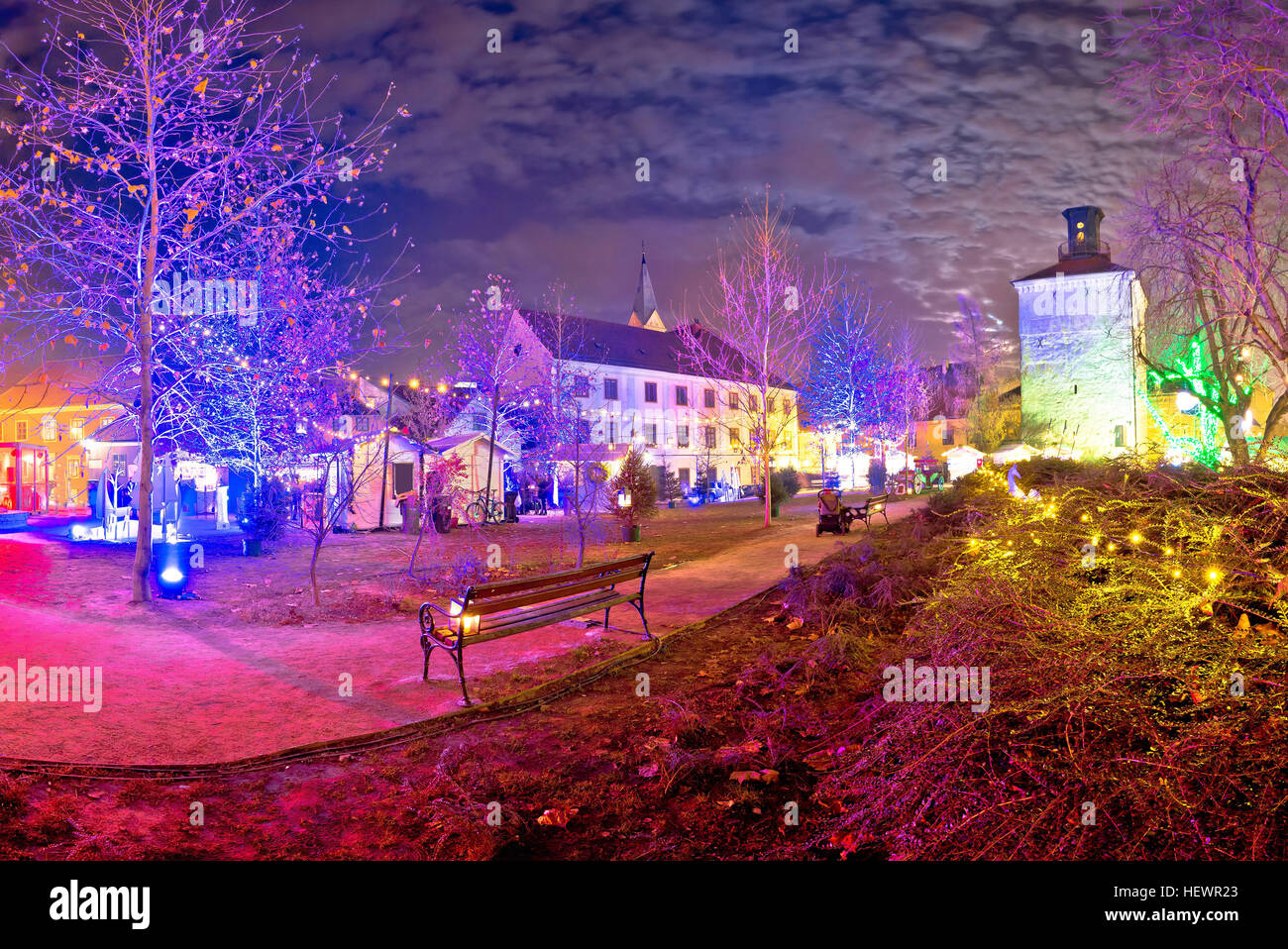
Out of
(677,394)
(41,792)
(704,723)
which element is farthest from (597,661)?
(677,394)

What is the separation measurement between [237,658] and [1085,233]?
171ft

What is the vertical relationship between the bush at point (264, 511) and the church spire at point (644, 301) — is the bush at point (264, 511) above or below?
below

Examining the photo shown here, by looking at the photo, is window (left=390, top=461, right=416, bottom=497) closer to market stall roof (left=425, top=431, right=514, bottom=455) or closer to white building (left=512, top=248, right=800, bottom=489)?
market stall roof (left=425, top=431, right=514, bottom=455)

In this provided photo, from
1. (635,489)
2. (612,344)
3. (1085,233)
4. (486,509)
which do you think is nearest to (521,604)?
(635,489)

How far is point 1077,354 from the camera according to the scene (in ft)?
143

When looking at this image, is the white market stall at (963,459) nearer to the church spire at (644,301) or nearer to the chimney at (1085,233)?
the chimney at (1085,233)

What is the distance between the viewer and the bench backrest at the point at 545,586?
6.43 m

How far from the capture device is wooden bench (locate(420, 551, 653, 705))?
6.31m

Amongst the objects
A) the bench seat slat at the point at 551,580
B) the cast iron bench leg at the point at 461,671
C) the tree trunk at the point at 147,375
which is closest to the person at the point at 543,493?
the tree trunk at the point at 147,375


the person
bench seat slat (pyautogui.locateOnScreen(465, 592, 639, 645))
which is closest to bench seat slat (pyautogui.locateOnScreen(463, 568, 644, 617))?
bench seat slat (pyautogui.locateOnScreen(465, 592, 639, 645))

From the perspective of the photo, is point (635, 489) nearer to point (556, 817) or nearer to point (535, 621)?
point (535, 621)

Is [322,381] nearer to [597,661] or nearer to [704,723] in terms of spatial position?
[597,661]

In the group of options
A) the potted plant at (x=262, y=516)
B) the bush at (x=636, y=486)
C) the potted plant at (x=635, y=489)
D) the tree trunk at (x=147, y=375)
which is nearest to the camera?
the tree trunk at (x=147, y=375)

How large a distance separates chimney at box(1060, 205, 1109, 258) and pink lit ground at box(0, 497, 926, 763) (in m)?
43.1
